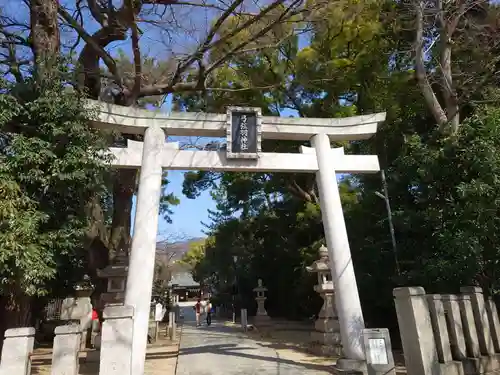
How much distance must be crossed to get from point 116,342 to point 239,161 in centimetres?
459

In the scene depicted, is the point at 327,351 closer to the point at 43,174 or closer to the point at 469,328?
the point at 469,328

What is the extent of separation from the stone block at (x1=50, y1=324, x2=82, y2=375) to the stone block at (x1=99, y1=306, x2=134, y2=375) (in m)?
0.68

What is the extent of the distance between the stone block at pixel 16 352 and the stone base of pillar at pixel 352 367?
205 inches

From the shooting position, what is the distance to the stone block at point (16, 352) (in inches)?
196

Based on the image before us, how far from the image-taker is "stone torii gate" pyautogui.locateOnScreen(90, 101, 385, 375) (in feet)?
24.8

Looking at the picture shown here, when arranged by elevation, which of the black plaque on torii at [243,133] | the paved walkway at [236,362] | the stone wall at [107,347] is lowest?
the paved walkway at [236,362]

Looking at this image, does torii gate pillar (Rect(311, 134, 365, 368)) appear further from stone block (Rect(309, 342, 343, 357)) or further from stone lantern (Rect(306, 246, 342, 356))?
stone lantern (Rect(306, 246, 342, 356))

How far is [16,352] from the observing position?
5.04 m

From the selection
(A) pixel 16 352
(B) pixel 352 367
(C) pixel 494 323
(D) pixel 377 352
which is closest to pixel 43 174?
(A) pixel 16 352

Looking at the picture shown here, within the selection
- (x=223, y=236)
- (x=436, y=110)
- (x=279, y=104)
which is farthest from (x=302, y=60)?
(x=223, y=236)

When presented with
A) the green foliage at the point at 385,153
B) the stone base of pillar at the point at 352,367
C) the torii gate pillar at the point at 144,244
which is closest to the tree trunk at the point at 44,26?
the torii gate pillar at the point at 144,244

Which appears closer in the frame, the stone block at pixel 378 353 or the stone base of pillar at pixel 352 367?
the stone block at pixel 378 353

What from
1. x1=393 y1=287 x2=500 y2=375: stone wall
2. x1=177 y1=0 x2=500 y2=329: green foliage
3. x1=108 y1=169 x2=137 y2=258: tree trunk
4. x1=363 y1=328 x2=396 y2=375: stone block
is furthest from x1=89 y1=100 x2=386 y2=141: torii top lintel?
x1=363 y1=328 x2=396 y2=375: stone block

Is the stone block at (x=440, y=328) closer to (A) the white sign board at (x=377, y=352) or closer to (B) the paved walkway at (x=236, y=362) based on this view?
(A) the white sign board at (x=377, y=352)
